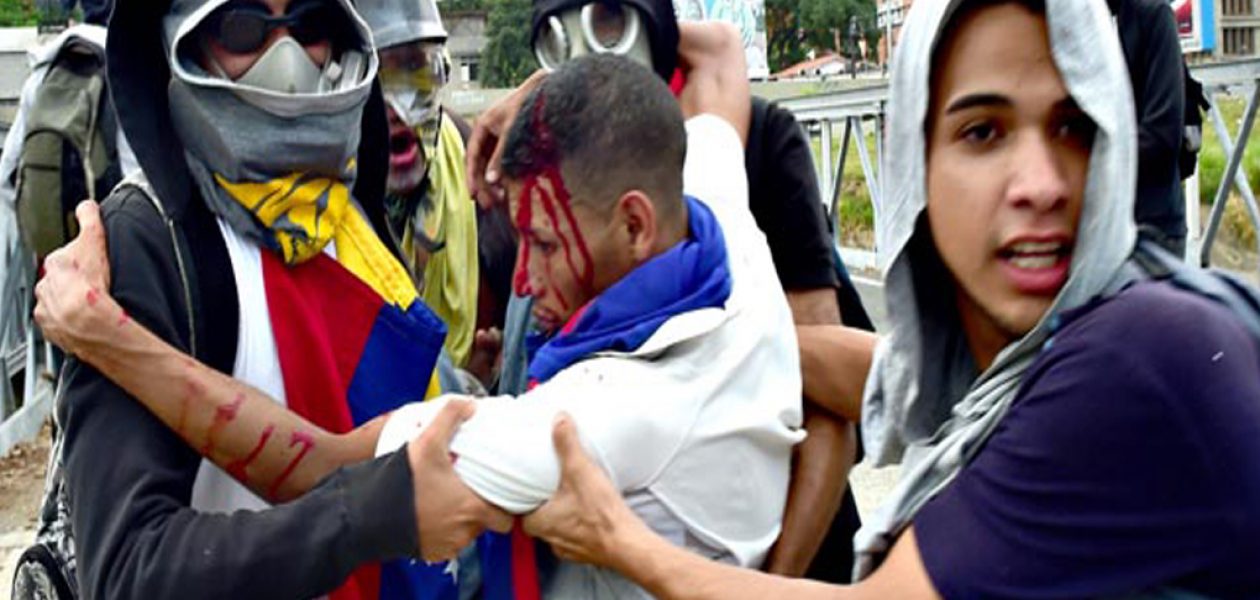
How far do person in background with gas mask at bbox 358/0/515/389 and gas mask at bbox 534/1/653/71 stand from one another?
481mm

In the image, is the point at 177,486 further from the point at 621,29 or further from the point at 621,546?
the point at 621,29

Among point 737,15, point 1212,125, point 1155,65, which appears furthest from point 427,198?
point 1212,125

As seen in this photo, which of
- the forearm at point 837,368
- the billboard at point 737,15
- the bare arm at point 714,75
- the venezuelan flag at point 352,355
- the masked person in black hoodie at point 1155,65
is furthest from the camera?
the masked person in black hoodie at point 1155,65

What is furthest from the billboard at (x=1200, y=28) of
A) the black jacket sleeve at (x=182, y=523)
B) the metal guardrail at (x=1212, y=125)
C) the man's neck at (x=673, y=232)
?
the black jacket sleeve at (x=182, y=523)

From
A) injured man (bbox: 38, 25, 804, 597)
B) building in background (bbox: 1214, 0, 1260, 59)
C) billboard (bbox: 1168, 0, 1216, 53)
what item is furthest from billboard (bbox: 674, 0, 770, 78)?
building in background (bbox: 1214, 0, 1260, 59)

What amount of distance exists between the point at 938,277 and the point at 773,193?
74 centimetres

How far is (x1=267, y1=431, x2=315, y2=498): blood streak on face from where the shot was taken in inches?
73.5

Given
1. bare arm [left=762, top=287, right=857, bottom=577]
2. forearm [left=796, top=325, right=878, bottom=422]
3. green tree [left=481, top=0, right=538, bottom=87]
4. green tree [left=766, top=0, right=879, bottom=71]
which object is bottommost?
green tree [left=766, top=0, right=879, bottom=71]

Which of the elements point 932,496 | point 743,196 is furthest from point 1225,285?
point 743,196

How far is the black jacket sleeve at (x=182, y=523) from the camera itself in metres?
1.69

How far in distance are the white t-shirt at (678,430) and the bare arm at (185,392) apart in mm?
126

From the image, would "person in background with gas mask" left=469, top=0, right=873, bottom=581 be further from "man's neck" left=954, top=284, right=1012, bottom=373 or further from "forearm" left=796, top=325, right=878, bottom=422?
"man's neck" left=954, top=284, right=1012, bottom=373

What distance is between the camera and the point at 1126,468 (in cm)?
126

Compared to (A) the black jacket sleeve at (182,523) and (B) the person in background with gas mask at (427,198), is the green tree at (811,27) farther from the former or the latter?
(A) the black jacket sleeve at (182,523)
